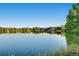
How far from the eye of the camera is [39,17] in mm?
7410

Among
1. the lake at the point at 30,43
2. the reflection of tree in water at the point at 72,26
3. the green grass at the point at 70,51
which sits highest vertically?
the reflection of tree in water at the point at 72,26

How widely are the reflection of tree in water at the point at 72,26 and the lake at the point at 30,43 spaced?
0.10m

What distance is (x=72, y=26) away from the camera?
7.38 meters

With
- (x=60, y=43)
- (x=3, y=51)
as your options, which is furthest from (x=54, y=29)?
(x=3, y=51)

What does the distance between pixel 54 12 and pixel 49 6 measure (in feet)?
0.39

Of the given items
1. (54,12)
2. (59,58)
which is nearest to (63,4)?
(54,12)

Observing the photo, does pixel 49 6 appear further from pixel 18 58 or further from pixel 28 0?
pixel 18 58

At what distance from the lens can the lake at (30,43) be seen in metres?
7.36

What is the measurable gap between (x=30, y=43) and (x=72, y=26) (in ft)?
2.05

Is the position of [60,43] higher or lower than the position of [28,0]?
lower

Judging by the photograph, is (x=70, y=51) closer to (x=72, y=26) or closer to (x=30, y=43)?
(x=72, y=26)

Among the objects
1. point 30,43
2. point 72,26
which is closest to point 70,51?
point 72,26

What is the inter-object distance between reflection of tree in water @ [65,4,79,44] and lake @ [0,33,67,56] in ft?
0.32

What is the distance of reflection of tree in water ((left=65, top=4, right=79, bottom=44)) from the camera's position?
24.1 ft
